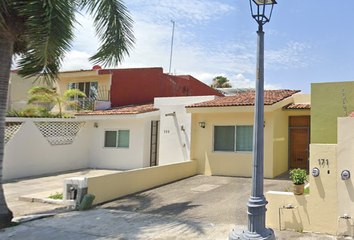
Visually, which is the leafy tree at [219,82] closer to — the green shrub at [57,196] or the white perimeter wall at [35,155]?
the white perimeter wall at [35,155]

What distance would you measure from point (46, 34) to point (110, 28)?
90.0 inches

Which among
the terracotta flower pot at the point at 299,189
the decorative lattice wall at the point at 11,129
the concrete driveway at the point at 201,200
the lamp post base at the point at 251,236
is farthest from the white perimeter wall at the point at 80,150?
the lamp post base at the point at 251,236

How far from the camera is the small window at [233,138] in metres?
13.5

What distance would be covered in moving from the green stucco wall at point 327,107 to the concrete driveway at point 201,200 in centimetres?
292

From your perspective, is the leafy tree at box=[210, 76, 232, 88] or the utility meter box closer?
the utility meter box

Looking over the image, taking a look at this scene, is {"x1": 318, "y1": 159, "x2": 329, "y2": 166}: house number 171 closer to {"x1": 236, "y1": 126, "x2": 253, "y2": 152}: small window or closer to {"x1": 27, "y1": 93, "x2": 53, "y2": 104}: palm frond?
{"x1": 236, "y1": 126, "x2": 253, "y2": 152}: small window

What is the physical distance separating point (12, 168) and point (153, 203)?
841 cm

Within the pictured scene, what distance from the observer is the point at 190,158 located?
1460 centimetres

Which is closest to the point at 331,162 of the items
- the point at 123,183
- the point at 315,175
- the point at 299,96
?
the point at 315,175

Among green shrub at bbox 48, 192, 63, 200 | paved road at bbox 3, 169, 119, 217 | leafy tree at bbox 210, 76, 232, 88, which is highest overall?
leafy tree at bbox 210, 76, 232, 88

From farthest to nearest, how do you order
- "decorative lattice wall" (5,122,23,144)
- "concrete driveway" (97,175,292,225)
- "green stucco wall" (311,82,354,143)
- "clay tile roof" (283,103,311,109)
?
"decorative lattice wall" (5,122,23,144)
"clay tile roof" (283,103,311,109)
"green stucco wall" (311,82,354,143)
"concrete driveway" (97,175,292,225)

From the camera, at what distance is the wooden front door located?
14133 mm

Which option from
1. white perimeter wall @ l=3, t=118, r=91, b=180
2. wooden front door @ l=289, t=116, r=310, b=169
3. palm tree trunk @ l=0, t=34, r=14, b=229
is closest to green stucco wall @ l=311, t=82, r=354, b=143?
wooden front door @ l=289, t=116, r=310, b=169

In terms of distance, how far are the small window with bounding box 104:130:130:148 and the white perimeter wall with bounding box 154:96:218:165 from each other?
264 cm
